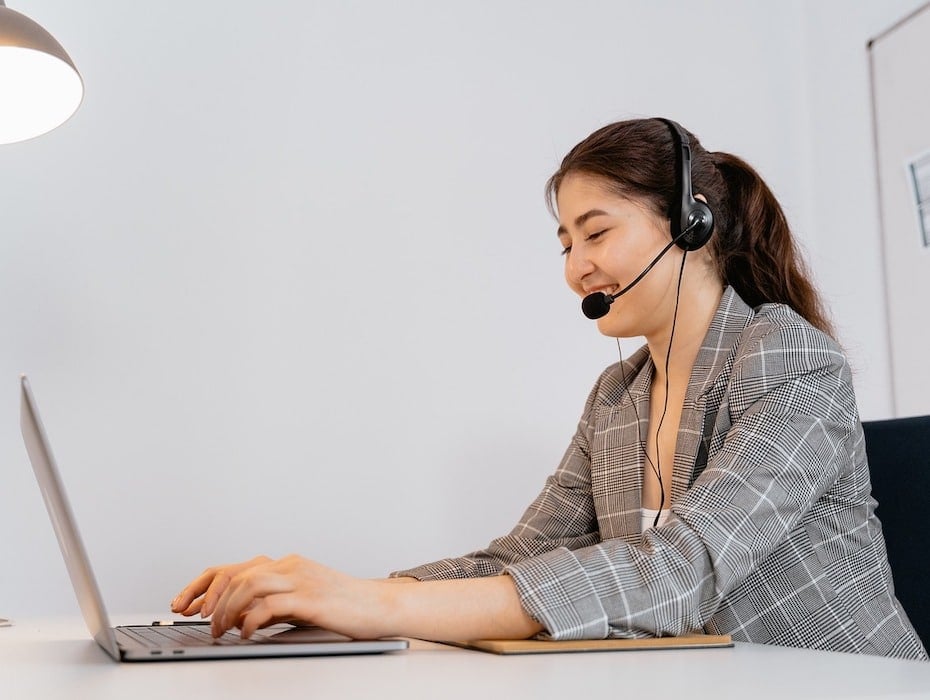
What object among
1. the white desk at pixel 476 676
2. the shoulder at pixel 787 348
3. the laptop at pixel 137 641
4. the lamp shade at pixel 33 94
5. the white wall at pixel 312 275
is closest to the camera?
the white desk at pixel 476 676

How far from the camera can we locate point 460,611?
2.60ft

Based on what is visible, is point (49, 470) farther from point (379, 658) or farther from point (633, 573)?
point (633, 573)

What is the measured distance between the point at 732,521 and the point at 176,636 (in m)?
0.51

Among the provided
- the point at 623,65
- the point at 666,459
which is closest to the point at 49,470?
the point at 666,459

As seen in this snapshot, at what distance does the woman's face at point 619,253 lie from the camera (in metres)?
1.28

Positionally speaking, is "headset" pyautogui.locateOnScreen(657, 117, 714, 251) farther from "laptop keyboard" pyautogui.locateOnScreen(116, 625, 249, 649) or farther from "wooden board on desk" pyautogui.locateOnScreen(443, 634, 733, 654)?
"laptop keyboard" pyautogui.locateOnScreen(116, 625, 249, 649)

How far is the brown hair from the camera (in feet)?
4.20

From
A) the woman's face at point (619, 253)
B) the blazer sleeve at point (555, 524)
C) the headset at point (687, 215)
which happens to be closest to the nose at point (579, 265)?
the woman's face at point (619, 253)

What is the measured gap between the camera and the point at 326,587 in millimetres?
754

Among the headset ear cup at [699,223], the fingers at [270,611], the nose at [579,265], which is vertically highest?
the headset ear cup at [699,223]

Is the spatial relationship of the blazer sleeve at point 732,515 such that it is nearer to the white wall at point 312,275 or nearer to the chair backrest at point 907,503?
the chair backrest at point 907,503

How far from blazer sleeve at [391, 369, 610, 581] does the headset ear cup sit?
0.32 meters

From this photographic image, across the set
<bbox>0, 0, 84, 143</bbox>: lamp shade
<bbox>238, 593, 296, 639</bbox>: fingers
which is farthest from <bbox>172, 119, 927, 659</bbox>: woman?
<bbox>0, 0, 84, 143</bbox>: lamp shade

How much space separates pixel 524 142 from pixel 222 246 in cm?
67
